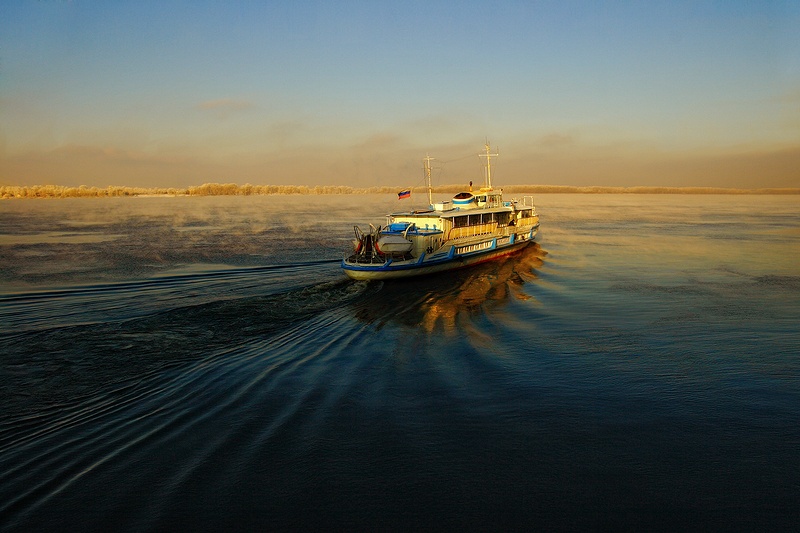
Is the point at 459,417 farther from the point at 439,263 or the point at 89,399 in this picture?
the point at 439,263

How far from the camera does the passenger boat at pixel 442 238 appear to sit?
3238cm

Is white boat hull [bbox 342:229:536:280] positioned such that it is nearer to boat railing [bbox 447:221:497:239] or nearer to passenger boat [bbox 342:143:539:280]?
passenger boat [bbox 342:143:539:280]

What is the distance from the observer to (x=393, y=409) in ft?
43.9

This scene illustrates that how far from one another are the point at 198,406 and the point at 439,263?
23508mm

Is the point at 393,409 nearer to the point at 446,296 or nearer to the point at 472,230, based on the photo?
the point at 446,296

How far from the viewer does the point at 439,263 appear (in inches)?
1374

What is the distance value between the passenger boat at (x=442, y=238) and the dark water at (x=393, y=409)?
387 centimetres

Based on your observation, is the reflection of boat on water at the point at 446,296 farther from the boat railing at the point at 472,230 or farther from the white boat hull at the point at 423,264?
the boat railing at the point at 472,230

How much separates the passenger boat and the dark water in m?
3.87

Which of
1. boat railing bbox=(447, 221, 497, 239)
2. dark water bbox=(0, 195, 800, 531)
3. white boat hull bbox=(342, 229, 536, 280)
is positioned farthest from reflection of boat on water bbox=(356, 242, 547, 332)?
boat railing bbox=(447, 221, 497, 239)

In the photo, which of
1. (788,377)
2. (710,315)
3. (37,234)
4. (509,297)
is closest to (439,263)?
(509,297)

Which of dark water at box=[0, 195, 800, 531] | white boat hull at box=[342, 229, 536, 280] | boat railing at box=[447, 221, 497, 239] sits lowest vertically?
dark water at box=[0, 195, 800, 531]

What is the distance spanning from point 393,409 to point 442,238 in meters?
24.4

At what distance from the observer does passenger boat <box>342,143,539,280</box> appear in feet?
106
